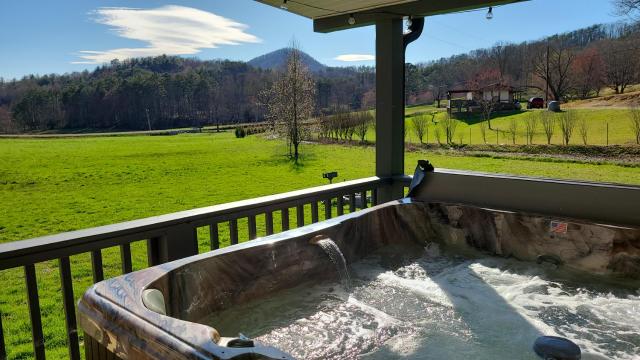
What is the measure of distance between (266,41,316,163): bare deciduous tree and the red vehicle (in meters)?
7.58

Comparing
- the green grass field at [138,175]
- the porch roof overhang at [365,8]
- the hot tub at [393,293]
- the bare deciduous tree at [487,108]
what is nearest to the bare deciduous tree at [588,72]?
the bare deciduous tree at [487,108]

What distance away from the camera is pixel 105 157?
15.5 metres

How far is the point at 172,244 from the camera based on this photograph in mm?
1698

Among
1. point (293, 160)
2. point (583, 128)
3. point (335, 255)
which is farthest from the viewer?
point (293, 160)

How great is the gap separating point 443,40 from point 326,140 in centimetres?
605

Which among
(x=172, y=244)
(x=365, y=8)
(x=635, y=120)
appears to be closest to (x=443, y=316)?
(x=172, y=244)

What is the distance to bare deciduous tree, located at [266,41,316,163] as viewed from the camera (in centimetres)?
1218

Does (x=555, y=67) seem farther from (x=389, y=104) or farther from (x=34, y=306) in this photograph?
(x=34, y=306)

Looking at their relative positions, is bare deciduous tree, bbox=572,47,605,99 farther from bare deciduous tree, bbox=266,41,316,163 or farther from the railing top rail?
bare deciduous tree, bbox=266,41,316,163

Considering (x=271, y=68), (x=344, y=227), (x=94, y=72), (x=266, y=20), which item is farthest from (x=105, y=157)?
(x=344, y=227)

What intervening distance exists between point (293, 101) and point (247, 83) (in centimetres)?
228

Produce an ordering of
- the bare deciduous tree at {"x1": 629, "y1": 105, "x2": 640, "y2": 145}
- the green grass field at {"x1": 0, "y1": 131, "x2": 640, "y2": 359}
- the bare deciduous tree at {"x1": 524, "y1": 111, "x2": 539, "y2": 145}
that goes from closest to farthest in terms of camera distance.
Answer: the bare deciduous tree at {"x1": 629, "y1": 105, "x2": 640, "y2": 145} → the bare deciduous tree at {"x1": 524, "y1": 111, "x2": 539, "y2": 145} → the green grass field at {"x1": 0, "y1": 131, "x2": 640, "y2": 359}

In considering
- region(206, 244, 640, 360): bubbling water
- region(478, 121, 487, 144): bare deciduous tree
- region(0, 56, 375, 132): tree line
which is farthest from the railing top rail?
region(0, 56, 375, 132): tree line

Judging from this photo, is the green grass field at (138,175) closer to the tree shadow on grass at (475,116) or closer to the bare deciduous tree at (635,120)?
the tree shadow on grass at (475,116)
